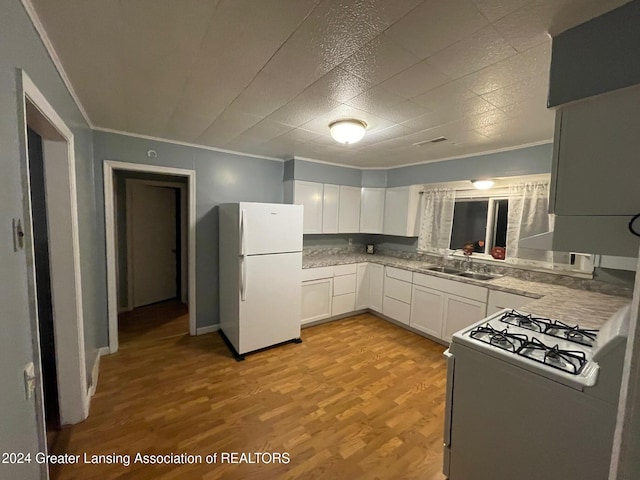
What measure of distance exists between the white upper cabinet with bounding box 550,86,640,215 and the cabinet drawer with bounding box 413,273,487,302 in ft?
6.30

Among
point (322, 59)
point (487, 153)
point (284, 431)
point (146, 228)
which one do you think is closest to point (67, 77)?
point (322, 59)

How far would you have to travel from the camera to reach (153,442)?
179cm

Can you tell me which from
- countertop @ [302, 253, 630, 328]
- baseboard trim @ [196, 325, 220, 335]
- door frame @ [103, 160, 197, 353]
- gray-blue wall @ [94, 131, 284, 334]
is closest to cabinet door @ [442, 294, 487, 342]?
countertop @ [302, 253, 630, 328]

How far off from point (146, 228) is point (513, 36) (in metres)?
4.83

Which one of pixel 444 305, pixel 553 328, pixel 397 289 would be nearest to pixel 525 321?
pixel 553 328

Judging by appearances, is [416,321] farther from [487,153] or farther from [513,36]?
[513,36]

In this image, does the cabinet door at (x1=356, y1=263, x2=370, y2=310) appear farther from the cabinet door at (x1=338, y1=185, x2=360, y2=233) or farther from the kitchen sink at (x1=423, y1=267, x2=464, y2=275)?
the kitchen sink at (x1=423, y1=267, x2=464, y2=275)

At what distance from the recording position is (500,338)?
4.79ft

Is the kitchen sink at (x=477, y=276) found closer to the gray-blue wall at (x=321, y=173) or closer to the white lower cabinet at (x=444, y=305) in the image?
the white lower cabinet at (x=444, y=305)

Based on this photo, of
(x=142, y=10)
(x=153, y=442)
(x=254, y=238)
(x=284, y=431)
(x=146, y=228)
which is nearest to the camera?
(x=142, y=10)

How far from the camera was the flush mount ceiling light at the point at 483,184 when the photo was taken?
10.5ft

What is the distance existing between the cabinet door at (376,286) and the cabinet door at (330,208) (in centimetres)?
83

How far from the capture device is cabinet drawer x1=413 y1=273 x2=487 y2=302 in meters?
2.83

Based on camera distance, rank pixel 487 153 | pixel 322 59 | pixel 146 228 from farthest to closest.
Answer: pixel 146 228
pixel 487 153
pixel 322 59
